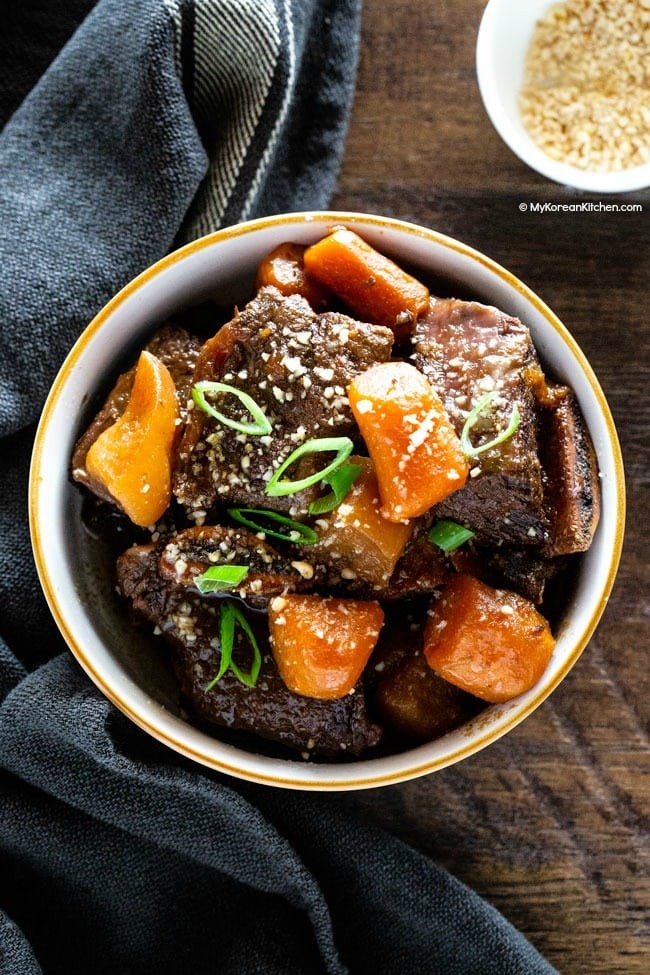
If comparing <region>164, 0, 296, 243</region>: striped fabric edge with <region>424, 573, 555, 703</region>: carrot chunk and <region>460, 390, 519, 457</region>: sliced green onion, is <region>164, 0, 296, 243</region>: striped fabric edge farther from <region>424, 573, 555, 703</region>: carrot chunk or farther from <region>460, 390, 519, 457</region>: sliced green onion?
<region>424, 573, 555, 703</region>: carrot chunk

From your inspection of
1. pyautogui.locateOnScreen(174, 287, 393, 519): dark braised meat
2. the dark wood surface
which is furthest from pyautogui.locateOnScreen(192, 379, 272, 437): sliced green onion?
the dark wood surface

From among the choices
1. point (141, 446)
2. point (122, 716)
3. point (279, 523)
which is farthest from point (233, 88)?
point (122, 716)

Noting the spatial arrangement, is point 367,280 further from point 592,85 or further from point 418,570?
point 592,85

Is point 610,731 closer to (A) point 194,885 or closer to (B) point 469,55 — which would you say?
(A) point 194,885

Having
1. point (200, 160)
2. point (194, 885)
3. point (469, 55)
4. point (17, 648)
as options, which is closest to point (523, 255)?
point (469, 55)

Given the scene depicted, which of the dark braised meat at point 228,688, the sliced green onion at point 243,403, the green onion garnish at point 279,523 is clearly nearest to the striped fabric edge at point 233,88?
the sliced green onion at point 243,403

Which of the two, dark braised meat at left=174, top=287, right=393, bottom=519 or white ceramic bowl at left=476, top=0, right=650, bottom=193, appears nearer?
dark braised meat at left=174, top=287, right=393, bottom=519
